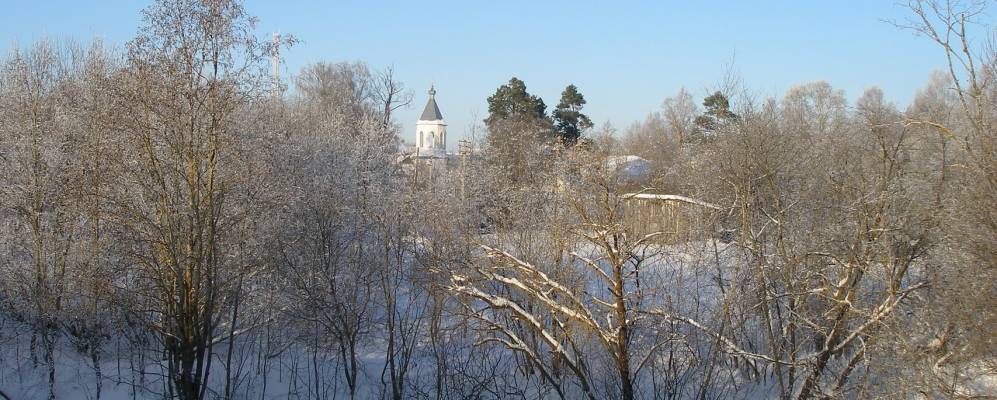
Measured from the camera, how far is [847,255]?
10023 millimetres

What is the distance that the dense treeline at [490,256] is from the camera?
9.27m

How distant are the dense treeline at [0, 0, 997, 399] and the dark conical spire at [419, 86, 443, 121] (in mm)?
36670

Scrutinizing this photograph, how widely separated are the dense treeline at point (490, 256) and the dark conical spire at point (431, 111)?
36670 mm

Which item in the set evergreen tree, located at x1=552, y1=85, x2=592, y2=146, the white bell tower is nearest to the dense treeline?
evergreen tree, located at x1=552, y1=85, x2=592, y2=146

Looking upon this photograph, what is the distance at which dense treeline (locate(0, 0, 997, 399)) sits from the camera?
30.4ft

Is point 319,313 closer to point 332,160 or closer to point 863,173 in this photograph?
point 332,160

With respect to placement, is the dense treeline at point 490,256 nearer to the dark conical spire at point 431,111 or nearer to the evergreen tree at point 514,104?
the evergreen tree at point 514,104

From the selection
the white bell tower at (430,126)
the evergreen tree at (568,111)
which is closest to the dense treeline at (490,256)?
the evergreen tree at (568,111)

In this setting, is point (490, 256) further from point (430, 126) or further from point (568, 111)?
point (430, 126)

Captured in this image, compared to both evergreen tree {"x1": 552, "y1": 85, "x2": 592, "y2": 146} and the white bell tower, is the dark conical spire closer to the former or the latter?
the white bell tower

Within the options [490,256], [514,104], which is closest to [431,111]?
[514,104]

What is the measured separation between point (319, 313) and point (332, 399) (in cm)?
150

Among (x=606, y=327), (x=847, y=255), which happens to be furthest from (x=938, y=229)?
(x=606, y=327)

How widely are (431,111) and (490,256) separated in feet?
139
